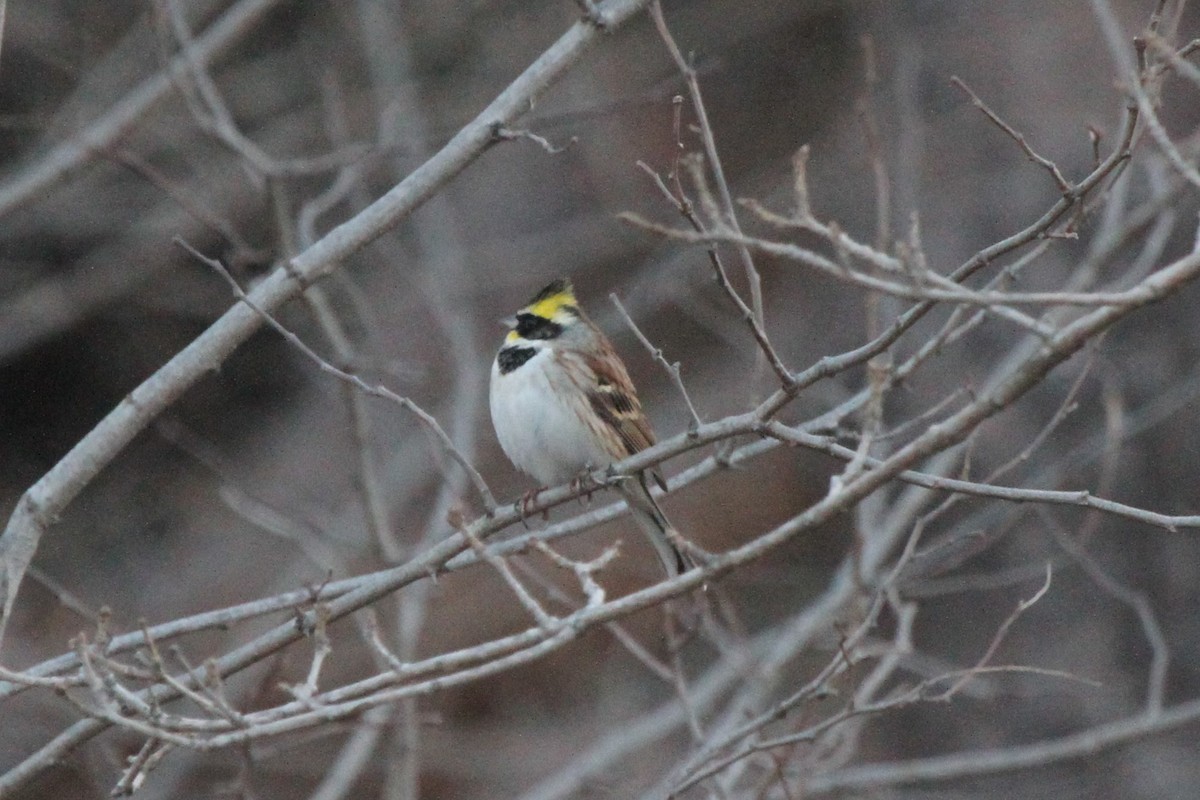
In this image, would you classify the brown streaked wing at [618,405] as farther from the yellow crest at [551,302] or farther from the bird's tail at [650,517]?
the bird's tail at [650,517]

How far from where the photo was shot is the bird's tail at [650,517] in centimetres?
499

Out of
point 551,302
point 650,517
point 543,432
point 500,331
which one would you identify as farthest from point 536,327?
point 500,331

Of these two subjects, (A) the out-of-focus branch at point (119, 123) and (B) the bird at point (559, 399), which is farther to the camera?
(A) the out-of-focus branch at point (119, 123)

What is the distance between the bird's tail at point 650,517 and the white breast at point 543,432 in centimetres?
58

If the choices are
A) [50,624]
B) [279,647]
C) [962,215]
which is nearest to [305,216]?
[279,647]

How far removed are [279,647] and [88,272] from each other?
652 cm

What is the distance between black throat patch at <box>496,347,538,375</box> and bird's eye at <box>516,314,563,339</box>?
0.35 ft

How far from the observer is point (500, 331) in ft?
35.5

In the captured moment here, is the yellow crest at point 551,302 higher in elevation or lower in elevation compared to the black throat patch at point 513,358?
higher

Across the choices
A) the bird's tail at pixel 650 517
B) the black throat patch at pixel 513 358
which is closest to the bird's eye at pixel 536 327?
the black throat patch at pixel 513 358

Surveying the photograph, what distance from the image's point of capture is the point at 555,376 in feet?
19.1

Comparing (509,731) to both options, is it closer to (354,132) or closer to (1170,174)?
(354,132)

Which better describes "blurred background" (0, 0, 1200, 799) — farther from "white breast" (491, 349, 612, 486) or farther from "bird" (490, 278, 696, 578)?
"white breast" (491, 349, 612, 486)

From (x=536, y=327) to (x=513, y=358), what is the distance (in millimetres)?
195
